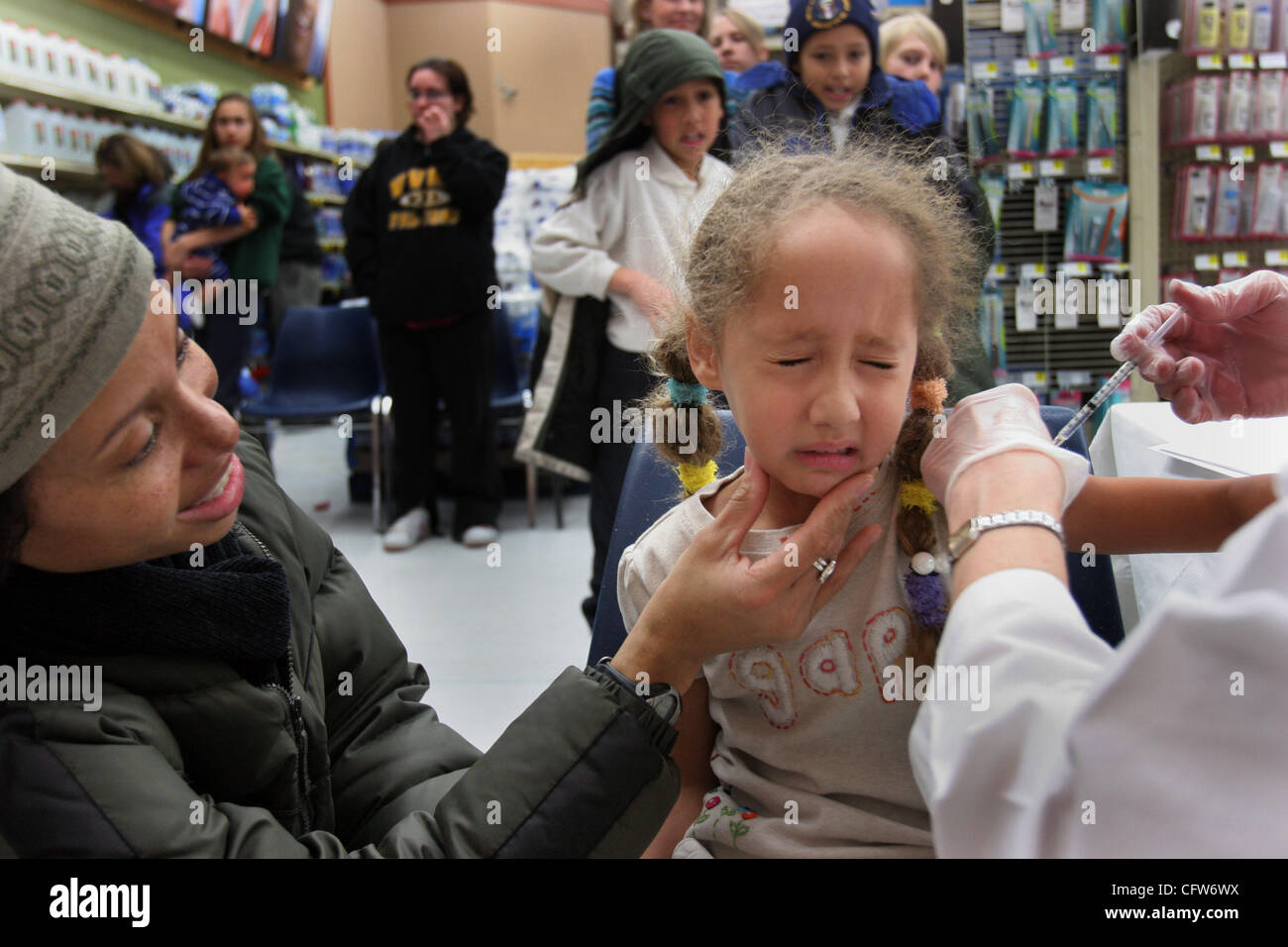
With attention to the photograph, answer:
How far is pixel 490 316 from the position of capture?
393cm

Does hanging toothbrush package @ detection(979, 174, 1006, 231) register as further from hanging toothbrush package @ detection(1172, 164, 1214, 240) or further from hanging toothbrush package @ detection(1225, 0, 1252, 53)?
hanging toothbrush package @ detection(1225, 0, 1252, 53)

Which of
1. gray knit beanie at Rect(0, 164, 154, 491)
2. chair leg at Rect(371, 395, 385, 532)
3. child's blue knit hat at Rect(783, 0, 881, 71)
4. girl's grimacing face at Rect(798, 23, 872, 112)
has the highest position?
child's blue knit hat at Rect(783, 0, 881, 71)

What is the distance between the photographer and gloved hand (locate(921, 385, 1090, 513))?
Result: 63 centimetres

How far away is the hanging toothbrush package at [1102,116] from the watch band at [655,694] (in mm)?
3922

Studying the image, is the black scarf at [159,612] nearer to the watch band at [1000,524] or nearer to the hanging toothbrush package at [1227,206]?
the watch band at [1000,524]

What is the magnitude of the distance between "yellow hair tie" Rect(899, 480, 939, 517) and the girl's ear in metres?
0.20

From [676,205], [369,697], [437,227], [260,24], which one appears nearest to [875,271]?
[369,697]

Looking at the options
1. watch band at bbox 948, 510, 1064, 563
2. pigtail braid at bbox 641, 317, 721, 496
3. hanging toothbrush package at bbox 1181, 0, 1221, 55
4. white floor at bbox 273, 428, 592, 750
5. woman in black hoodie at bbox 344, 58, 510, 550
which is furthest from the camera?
hanging toothbrush package at bbox 1181, 0, 1221, 55

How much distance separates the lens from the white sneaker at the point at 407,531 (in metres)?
3.77

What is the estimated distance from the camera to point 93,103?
16.6 feet

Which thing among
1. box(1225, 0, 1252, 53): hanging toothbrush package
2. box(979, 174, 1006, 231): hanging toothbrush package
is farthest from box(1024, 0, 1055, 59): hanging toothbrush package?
box(1225, 0, 1252, 53): hanging toothbrush package

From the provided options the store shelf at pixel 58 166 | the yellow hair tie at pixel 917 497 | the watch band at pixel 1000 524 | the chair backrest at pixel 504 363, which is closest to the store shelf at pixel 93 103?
the store shelf at pixel 58 166

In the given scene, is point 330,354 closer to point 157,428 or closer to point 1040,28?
point 1040,28

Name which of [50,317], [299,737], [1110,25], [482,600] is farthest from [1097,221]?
[50,317]
